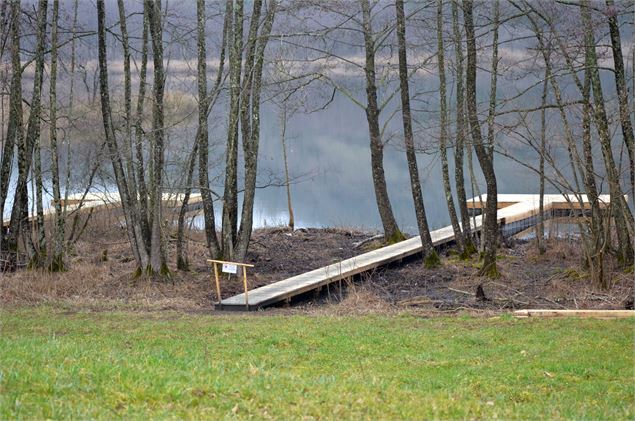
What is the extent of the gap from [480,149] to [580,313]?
4.40m

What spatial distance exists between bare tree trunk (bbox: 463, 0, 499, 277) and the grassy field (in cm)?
404

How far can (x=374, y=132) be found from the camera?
20141 mm

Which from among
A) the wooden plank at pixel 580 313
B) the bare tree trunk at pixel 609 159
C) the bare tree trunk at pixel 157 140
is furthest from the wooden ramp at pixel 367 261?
the wooden plank at pixel 580 313

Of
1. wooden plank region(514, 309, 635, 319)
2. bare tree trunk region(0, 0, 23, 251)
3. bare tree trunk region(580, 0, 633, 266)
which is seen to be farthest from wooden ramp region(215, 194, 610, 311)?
bare tree trunk region(0, 0, 23, 251)

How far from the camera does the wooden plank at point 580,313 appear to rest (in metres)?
11.3

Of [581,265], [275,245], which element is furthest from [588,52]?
[275,245]

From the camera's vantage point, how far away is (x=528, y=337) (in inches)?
392

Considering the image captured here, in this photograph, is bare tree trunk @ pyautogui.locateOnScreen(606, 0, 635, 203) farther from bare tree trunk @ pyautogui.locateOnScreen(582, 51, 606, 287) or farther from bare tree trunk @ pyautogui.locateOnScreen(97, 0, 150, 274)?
bare tree trunk @ pyautogui.locateOnScreen(97, 0, 150, 274)

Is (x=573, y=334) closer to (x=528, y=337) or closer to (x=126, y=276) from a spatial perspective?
(x=528, y=337)

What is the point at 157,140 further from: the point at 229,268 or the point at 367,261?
the point at 367,261

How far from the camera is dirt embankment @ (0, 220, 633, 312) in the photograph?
13.5 metres

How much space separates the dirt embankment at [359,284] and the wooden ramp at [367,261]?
270 millimetres

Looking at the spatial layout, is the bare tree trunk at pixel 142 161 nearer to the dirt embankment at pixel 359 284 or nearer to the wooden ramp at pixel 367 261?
the dirt embankment at pixel 359 284

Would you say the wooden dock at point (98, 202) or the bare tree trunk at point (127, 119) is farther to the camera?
the wooden dock at point (98, 202)
